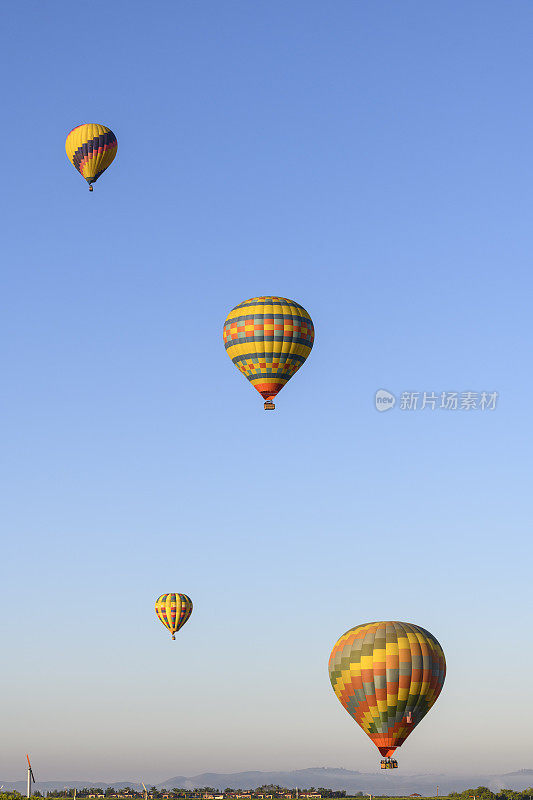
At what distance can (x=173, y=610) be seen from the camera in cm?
14538

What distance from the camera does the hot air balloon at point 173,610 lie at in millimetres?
144375

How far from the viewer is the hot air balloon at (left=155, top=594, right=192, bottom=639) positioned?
144375 millimetres

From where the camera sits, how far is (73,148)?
12125 centimetres

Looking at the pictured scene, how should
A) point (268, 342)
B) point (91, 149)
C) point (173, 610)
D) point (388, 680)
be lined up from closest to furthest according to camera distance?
1. point (388, 680)
2. point (268, 342)
3. point (91, 149)
4. point (173, 610)

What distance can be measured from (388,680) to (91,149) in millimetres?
64319

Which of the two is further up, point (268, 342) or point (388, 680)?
point (268, 342)

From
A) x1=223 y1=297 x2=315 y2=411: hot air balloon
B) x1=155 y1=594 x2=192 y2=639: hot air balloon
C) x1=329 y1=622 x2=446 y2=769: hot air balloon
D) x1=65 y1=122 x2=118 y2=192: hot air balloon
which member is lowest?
x1=329 y1=622 x2=446 y2=769: hot air balloon

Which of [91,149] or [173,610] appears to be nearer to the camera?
[91,149]

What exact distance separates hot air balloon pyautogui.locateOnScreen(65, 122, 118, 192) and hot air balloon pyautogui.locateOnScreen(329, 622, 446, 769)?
57.6 meters

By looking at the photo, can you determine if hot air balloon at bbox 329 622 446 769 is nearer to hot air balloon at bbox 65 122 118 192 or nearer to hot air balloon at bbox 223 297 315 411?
hot air balloon at bbox 223 297 315 411

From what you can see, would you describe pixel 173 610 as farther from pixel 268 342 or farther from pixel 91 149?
pixel 91 149

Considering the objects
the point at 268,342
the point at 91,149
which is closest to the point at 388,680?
the point at 268,342

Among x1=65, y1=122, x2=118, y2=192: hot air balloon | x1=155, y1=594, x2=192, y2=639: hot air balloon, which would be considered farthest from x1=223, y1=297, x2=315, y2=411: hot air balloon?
x1=155, y1=594, x2=192, y2=639: hot air balloon

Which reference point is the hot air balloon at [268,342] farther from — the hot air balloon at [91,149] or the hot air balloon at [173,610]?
the hot air balloon at [173,610]
